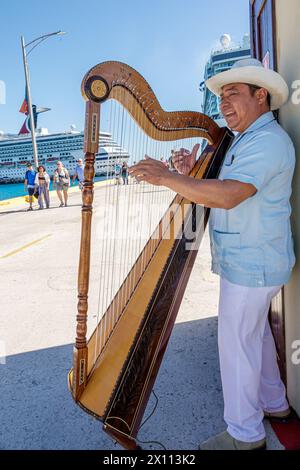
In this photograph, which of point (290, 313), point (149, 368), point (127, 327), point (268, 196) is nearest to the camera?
point (268, 196)

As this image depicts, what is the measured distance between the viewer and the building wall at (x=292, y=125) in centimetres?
162

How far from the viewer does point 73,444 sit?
178 cm

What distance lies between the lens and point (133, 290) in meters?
1.96

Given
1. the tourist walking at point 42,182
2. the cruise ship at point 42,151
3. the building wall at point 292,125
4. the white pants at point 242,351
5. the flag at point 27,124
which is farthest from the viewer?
the cruise ship at point 42,151

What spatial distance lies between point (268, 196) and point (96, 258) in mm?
4165

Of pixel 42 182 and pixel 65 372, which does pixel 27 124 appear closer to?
pixel 42 182

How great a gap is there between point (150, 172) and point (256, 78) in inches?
23.5

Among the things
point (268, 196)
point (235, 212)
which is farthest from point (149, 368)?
point (268, 196)

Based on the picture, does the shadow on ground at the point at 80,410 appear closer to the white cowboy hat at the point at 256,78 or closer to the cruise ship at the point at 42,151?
the white cowboy hat at the point at 256,78

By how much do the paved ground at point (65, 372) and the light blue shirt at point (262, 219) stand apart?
758 millimetres

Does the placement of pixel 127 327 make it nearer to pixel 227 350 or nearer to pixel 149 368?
pixel 149 368

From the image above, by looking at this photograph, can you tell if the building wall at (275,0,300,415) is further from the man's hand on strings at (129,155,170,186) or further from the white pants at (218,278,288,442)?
the man's hand on strings at (129,155,170,186)

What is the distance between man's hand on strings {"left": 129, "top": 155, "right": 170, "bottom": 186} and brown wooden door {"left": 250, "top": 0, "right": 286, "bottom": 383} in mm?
975

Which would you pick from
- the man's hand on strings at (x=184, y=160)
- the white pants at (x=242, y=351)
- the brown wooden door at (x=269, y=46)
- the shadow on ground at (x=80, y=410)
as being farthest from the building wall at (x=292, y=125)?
the man's hand on strings at (x=184, y=160)
